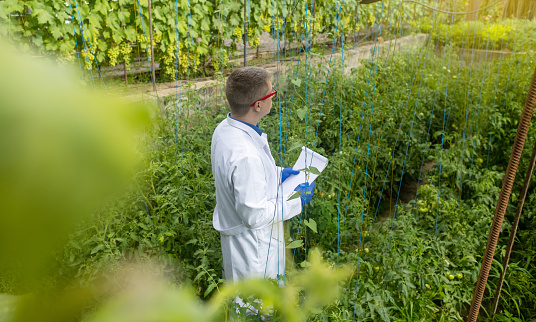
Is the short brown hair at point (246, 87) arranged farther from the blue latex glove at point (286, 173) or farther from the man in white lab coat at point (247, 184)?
the blue latex glove at point (286, 173)

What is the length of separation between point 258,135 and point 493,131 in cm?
295

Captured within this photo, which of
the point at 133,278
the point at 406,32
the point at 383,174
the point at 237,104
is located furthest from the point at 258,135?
the point at 406,32

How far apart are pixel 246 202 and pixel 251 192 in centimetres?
5

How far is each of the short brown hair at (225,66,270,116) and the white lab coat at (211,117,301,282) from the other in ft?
0.32

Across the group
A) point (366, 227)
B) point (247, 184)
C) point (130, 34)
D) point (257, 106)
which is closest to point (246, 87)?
point (257, 106)

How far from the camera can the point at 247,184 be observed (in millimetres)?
1720

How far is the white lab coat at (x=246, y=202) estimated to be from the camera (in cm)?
173

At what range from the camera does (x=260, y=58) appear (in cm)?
665

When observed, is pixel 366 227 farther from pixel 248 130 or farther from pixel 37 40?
pixel 37 40

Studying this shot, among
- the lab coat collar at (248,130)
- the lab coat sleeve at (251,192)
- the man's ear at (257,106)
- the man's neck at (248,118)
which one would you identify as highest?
the man's ear at (257,106)

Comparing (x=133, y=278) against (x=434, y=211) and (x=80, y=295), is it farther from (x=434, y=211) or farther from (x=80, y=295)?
(x=434, y=211)

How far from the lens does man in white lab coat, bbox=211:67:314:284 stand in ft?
5.69

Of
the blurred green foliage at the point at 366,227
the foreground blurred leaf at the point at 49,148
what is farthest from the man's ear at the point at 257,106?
the foreground blurred leaf at the point at 49,148

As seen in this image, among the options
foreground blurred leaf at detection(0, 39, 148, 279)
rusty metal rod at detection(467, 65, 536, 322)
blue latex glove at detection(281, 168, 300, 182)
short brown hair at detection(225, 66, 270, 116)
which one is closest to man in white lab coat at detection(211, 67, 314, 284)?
short brown hair at detection(225, 66, 270, 116)
